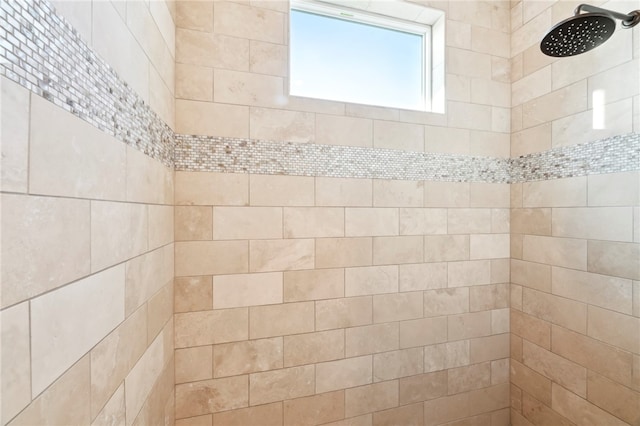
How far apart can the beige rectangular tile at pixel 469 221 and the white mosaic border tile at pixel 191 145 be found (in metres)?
0.21

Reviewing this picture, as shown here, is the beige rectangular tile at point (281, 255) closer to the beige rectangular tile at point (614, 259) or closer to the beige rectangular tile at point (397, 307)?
the beige rectangular tile at point (397, 307)

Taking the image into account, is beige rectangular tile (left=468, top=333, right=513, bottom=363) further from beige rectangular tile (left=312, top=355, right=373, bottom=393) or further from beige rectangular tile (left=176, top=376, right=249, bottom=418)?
beige rectangular tile (left=176, top=376, right=249, bottom=418)

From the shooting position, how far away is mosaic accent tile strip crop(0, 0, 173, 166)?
0.43 metres

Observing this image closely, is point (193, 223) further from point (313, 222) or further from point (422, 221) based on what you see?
point (422, 221)

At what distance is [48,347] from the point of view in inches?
19.8

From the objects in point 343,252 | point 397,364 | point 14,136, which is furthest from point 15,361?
point 397,364

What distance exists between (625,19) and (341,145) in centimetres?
119

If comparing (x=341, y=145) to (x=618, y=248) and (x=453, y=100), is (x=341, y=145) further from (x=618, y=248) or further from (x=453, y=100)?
(x=618, y=248)

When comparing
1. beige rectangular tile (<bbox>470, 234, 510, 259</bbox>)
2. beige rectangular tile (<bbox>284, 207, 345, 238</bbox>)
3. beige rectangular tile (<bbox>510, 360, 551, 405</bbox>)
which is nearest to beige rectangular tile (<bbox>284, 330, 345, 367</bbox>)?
beige rectangular tile (<bbox>284, 207, 345, 238</bbox>)

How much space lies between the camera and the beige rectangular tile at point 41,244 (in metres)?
0.42

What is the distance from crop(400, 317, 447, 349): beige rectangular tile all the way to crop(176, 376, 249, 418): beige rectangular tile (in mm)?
913

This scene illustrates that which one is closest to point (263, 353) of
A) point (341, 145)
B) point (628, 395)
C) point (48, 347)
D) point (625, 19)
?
point (48, 347)

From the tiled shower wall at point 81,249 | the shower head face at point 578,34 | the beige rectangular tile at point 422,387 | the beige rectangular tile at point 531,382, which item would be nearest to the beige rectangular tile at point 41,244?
the tiled shower wall at point 81,249

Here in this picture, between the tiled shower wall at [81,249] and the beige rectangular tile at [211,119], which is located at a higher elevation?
the beige rectangular tile at [211,119]
